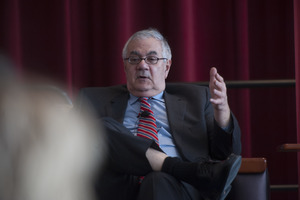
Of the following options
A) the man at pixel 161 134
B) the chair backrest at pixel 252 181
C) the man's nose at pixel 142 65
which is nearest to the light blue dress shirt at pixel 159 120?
the man at pixel 161 134

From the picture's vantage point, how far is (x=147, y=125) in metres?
2.00

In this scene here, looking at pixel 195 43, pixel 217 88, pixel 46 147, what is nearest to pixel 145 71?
pixel 217 88

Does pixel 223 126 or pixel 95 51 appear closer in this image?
pixel 223 126

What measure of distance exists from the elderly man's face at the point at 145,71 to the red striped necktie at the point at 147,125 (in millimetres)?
101

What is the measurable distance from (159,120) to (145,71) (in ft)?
0.75

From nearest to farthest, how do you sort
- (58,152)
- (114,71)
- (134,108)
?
(58,152), (134,108), (114,71)

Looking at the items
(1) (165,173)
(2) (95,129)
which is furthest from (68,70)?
(1) (165,173)

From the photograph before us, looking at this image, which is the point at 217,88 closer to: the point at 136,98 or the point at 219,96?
the point at 219,96

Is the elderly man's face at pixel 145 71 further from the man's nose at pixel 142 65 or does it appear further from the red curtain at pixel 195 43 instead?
the red curtain at pixel 195 43

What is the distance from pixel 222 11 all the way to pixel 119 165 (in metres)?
1.63

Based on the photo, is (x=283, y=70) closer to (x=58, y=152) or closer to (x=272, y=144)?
(x=272, y=144)

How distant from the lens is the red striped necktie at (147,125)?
1962 mm

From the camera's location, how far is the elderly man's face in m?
2.14

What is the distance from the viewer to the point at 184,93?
2.18m
